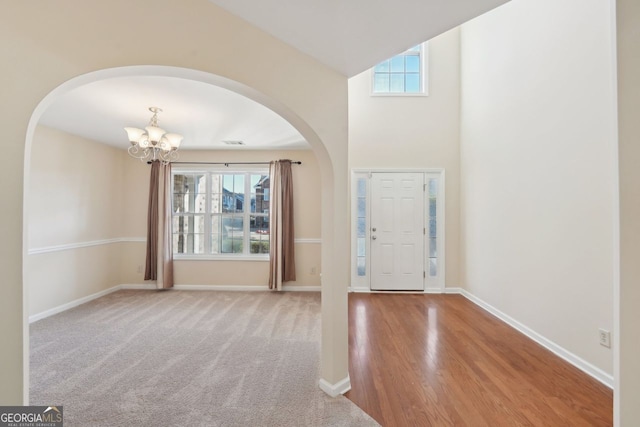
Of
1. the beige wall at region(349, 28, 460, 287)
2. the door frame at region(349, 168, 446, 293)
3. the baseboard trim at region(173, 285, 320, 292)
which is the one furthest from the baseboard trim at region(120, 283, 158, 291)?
the beige wall at region(349, 28, 460, 287)

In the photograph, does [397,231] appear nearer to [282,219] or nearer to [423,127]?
[423,127]

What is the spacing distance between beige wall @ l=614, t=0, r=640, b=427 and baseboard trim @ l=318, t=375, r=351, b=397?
1386 millimetres

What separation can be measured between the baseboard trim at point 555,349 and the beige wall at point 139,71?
197cm

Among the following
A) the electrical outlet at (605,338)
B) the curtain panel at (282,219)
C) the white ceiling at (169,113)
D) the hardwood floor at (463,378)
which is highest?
the white ceiling at (169,113)

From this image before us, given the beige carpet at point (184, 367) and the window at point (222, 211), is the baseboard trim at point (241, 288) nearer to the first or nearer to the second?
the window at point (222, 211)

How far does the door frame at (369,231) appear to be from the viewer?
4289 millimetres

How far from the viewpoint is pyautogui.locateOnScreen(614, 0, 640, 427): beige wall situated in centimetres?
99

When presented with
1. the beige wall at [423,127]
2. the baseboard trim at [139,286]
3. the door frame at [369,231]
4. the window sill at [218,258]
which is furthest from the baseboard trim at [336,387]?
the baseboard trim at [139,286]

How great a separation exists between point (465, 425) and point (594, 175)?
2.16m

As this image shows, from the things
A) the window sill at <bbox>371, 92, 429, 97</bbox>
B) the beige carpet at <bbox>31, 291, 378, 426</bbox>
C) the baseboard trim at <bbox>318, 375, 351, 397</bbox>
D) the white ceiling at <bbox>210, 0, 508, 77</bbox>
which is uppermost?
the window sill at <bbox>371, 92, 429, 97</bbox>

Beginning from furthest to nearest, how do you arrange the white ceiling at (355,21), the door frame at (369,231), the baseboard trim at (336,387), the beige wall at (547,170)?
the door frame at (369,231) < the beige wall at (547,170) < the baseboard trim at (336,387) < the white ceiling at (355,21)

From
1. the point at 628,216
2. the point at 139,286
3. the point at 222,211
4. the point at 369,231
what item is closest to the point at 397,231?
the point at 369,231

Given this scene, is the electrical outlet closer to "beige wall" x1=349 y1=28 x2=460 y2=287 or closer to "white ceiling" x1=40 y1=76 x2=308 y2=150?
"beige wall" x1=349 y1=28 x2=460 y2=287

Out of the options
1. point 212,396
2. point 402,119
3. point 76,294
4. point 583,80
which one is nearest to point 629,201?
point 583,80
